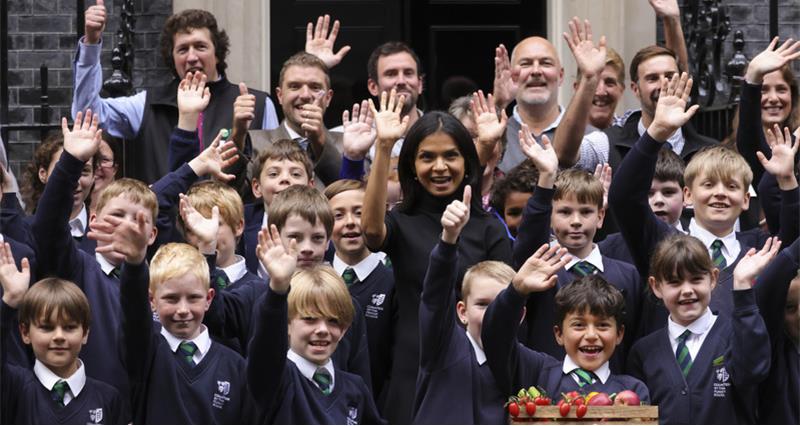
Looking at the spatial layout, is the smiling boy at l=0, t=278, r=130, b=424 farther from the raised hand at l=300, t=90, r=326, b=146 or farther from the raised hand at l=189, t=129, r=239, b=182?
the raised hand at l=300, t=90, r=326, b=146

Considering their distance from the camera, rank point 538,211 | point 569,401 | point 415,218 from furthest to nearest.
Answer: point 415,218
point 538,211
point 569,401

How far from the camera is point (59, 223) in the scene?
775cm

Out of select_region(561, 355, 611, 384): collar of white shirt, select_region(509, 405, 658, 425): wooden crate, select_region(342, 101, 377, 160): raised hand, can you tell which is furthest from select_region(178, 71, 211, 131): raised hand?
select_region(509, 405, 658, 425): wooden crate

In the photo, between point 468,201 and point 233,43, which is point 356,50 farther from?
point 468,201

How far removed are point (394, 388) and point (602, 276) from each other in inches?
39.1

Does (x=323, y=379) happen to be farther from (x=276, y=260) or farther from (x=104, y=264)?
(x=104, y=264)

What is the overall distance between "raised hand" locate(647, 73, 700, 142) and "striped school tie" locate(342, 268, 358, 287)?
4.57 feet

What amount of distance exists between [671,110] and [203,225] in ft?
6.75

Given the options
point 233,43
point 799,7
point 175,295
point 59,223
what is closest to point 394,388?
point 175,295

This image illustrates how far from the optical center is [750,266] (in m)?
7.61

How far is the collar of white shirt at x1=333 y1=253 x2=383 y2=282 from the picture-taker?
8242 millimetres

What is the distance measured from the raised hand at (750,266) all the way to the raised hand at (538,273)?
28.1 inches

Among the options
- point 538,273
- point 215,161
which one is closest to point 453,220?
point 538,273

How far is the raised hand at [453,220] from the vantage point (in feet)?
24.3
